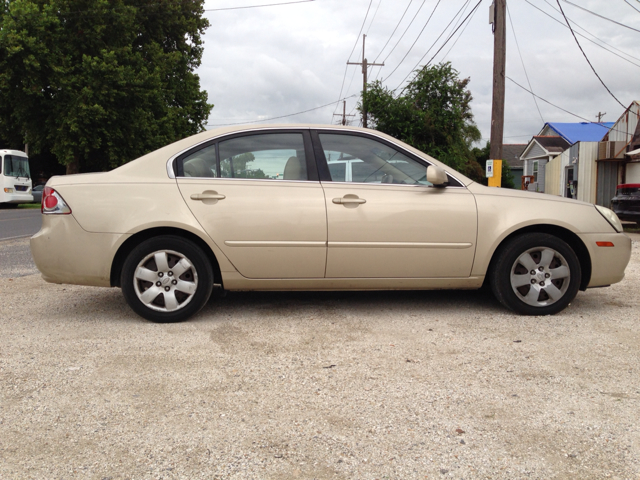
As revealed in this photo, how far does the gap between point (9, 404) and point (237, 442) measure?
1.25 metres

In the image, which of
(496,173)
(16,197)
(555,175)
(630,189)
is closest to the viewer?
(630,189)

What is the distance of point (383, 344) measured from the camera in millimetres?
3676

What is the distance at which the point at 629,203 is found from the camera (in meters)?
11.7

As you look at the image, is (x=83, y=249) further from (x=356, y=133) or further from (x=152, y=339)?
(x=356, y=133)

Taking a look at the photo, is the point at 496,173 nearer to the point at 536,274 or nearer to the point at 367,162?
the point at 536,274

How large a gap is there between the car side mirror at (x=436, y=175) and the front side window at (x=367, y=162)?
160mm

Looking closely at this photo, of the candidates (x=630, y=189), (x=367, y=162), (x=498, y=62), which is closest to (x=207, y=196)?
(x=367, y=162)

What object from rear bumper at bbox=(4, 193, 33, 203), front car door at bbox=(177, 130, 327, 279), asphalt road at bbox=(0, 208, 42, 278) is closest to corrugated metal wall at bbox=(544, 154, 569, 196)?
asphalt road at bbox=(0, 208, 42, 278)

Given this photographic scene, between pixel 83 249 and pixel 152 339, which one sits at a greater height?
pixel 83 249

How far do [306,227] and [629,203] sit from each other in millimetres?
10130

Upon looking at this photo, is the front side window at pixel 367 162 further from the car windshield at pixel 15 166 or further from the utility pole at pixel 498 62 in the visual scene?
the car windshield at pixel 15 166

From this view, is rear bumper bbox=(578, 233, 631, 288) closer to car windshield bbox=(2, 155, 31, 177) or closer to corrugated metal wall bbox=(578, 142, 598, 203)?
corrugated metal wall bbox=(578, 142, 598, 203)

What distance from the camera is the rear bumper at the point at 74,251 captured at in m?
4.10

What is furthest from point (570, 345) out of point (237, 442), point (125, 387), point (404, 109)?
point (404, 109)
